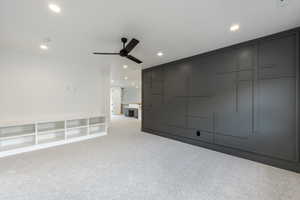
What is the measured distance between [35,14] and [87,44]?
1.08 meters

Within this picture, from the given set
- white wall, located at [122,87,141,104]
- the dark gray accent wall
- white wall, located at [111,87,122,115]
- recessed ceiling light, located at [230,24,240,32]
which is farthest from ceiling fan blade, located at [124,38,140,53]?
white wall, located at [111,87,122,115]

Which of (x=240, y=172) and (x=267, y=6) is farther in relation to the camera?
(x=240, y=172)

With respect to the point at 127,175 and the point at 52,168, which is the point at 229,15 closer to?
the point at 127,175

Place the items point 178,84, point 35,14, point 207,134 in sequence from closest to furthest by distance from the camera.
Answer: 1. point 35,14
2. point 207,134
3. point 178,84

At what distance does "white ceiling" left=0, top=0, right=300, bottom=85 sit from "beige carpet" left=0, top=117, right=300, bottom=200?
2486 millimetres

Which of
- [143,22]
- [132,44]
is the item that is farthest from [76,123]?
[143,22]

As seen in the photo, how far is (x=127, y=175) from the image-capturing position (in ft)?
6.96

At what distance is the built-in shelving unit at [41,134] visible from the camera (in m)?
3.07

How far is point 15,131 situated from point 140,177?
136 inches

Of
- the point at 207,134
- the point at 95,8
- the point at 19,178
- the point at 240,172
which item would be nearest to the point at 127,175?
the point at 19,178

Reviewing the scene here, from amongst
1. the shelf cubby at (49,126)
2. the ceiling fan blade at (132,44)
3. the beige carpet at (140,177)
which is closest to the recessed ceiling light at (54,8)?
the ceiling fan blade at (132,44)

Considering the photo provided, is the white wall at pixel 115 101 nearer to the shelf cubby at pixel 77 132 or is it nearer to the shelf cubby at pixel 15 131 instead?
the shelf cubby at pixel 77 132

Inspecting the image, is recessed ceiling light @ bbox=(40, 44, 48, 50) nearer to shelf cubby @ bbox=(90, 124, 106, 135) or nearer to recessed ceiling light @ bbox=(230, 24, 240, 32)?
shelf cubby @ bbox=(90, 124, 106, 135)

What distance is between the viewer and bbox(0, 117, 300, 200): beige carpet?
1693mm
